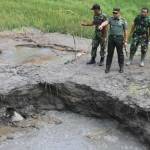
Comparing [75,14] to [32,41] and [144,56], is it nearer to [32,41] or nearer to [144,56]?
[32,41]

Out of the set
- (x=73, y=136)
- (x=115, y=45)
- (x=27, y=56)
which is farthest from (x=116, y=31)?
(x=27, y=56)

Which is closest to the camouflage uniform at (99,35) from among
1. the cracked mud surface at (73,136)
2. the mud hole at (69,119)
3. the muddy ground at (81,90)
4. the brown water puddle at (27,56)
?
the muddy ground at (81,90)

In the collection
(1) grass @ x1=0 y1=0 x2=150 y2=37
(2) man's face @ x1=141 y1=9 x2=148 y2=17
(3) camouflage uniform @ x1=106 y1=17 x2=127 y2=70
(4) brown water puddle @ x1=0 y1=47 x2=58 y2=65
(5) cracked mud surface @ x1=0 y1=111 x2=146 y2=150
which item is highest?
(2) man's face @ x1=141 y1=9 x2=148 y2=17

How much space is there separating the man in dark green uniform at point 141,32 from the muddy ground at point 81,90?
1.18ft

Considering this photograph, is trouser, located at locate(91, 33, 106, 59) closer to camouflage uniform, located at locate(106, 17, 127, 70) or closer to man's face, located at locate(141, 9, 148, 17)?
camouflage uniform, located at locate(106, 17, 127, 70)

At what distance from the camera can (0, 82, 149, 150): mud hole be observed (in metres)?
10.1

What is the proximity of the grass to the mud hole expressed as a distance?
4.85 metres

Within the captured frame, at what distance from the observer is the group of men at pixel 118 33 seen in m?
11.0

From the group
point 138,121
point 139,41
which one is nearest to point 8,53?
point 139,41

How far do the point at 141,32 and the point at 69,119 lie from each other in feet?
8.94

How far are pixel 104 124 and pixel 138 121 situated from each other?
0.94 m

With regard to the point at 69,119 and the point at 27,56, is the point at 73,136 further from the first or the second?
the point at 27,56

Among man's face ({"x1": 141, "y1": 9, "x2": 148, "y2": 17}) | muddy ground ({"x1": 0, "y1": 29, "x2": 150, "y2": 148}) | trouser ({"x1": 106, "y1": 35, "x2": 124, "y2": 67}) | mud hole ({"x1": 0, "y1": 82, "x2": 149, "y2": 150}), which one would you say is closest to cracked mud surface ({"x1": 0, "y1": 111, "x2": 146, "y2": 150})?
mud hole ({"x1": 0, "y1": 82, "x2": 149, "y2": 150})

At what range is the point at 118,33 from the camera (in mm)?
10969
